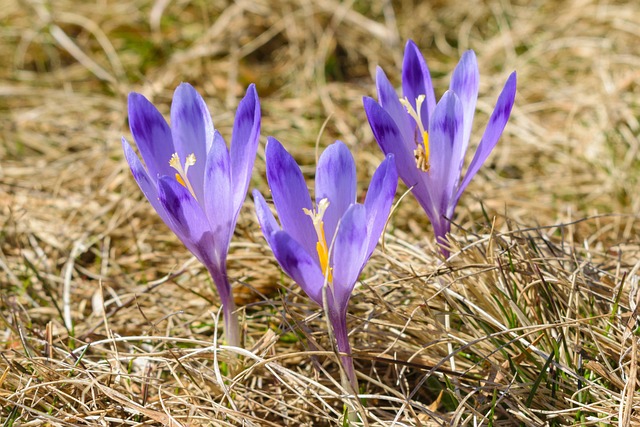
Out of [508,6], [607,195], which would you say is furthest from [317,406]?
[508,6]

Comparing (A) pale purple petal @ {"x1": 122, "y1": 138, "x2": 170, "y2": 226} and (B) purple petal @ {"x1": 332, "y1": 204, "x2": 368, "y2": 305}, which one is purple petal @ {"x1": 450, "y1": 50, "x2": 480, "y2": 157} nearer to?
(B) purple petal @ {"x1": 332, "y1": 204, "x2": 368, "y2": 305}

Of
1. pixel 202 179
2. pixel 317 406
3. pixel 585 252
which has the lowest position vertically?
pixel 317 406

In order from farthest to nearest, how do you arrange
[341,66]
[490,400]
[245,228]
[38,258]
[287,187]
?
1. [341,66]
2. [38,258]
3. [245,228]
4. [490,400]
5. [287,187]

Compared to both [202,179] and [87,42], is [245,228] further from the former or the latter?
[87,42]

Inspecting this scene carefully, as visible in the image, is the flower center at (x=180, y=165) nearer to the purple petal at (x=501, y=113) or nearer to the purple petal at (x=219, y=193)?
the purple petal at (x=219, y=193)

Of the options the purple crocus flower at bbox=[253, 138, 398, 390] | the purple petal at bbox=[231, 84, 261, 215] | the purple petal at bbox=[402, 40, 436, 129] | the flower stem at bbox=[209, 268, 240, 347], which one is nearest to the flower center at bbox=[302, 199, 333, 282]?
the purple crocus flower at bbox=[253, 138, 398, 390]

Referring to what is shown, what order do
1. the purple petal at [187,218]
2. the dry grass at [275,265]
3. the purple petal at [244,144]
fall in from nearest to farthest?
the purple petal at [187,218] < the purple petal at [244,144] < the dry grass at [275,265]

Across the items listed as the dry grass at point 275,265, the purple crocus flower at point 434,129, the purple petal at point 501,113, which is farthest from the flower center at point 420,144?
the dry grass at point 275,265
